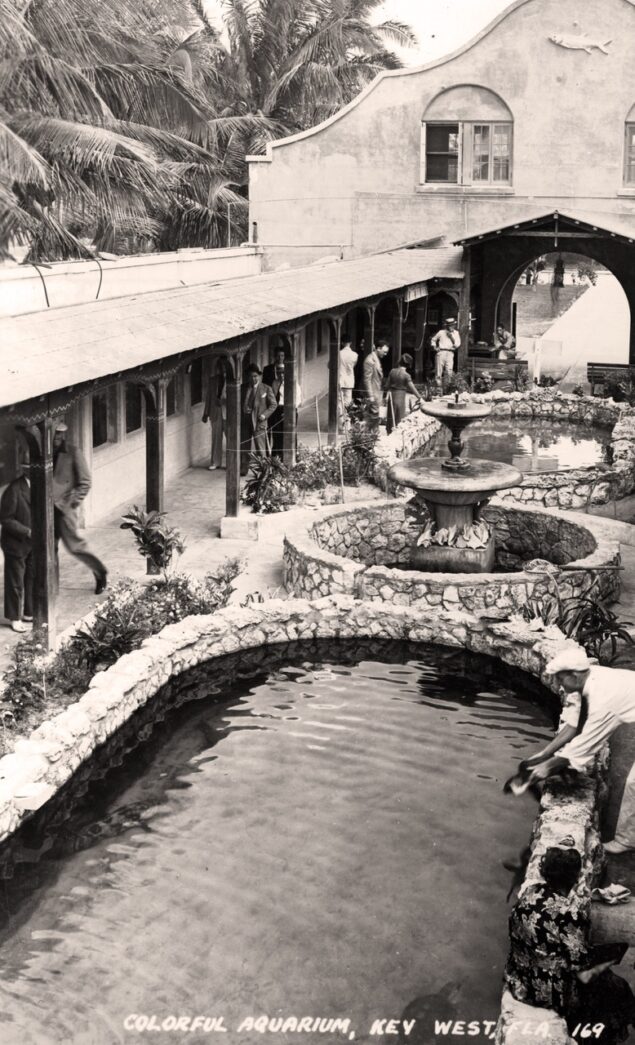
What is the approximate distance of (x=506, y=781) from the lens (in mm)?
10000

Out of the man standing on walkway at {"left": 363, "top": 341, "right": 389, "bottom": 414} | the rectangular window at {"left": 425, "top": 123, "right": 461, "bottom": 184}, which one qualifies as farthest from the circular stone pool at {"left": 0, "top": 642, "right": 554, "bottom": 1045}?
the rectangular window at {"left": 425, "top": 123, "right": 461, "bottom": 184}

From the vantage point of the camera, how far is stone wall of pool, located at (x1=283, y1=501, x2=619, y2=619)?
1348cm

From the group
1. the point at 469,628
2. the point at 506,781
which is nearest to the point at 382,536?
the point at 469,628

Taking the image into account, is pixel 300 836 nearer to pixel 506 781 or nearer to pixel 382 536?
pixel 506 781

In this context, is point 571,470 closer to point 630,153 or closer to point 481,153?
point 630,153

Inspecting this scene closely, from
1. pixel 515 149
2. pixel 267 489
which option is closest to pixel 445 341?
pixel 515 149

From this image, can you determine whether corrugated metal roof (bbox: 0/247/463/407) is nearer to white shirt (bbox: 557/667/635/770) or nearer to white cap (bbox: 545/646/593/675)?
white cap (bbox: 545/646/593/675)

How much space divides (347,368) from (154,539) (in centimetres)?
1069

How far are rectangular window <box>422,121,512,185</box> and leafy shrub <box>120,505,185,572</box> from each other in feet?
71.5

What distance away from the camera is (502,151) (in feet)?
109

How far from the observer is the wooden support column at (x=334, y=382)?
2223cm

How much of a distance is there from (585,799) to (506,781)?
1356mm

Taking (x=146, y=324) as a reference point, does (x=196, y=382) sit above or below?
below

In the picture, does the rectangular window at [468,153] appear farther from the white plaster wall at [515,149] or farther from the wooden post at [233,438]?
the wooden post at [233,438]
